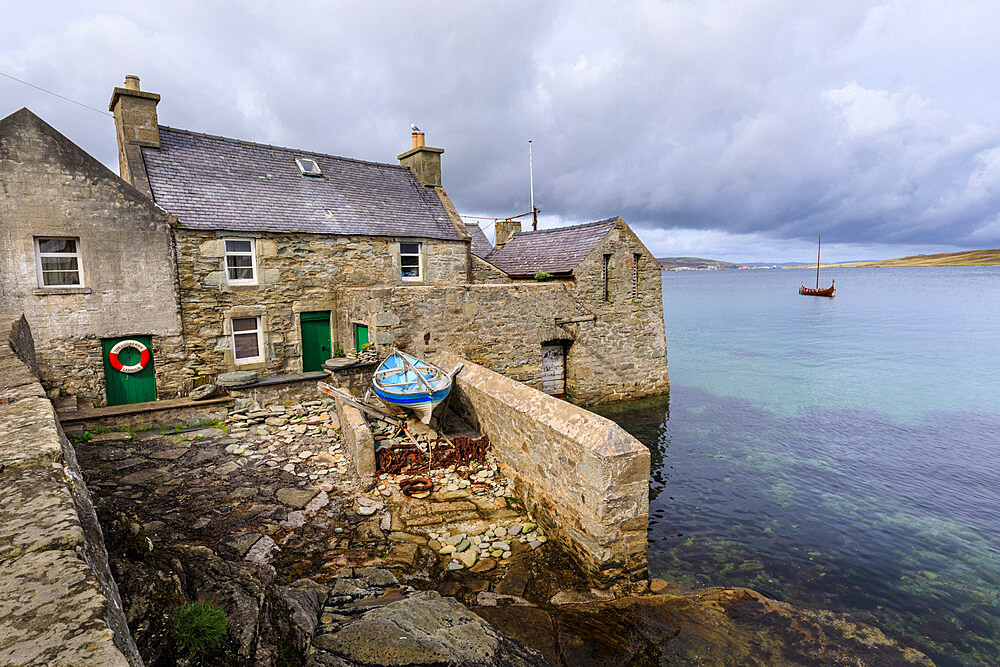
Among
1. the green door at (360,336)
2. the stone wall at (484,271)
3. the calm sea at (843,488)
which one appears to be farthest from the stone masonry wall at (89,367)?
the calm sea at (843,488)

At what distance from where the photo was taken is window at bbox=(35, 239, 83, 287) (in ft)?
40.4

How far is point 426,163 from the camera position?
68.4 feet

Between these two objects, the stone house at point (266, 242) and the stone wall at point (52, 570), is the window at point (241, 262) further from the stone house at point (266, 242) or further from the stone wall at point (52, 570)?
the stone wall at point (52, 570)

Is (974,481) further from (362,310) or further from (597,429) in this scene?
(362,310)

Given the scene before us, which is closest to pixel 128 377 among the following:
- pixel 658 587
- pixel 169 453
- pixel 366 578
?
pixel 169 453

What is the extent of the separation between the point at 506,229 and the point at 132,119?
628 inches

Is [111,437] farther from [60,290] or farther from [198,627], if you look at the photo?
[198,627]

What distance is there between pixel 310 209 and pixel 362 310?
5.46 meters

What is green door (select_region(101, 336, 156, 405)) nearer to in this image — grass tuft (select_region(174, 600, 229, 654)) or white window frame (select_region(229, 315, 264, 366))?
white window frame (select_region(229, 315, 264, 366))

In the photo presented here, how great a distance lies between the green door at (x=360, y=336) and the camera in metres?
13.6

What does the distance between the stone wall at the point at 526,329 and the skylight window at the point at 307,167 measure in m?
5.40

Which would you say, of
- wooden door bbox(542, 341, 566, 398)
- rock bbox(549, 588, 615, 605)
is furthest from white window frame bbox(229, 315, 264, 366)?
rock bbox(549, 588, 615, 605)

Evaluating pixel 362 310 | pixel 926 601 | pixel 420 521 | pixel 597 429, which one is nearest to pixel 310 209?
pixel 362 310

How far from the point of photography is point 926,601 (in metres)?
8.39
